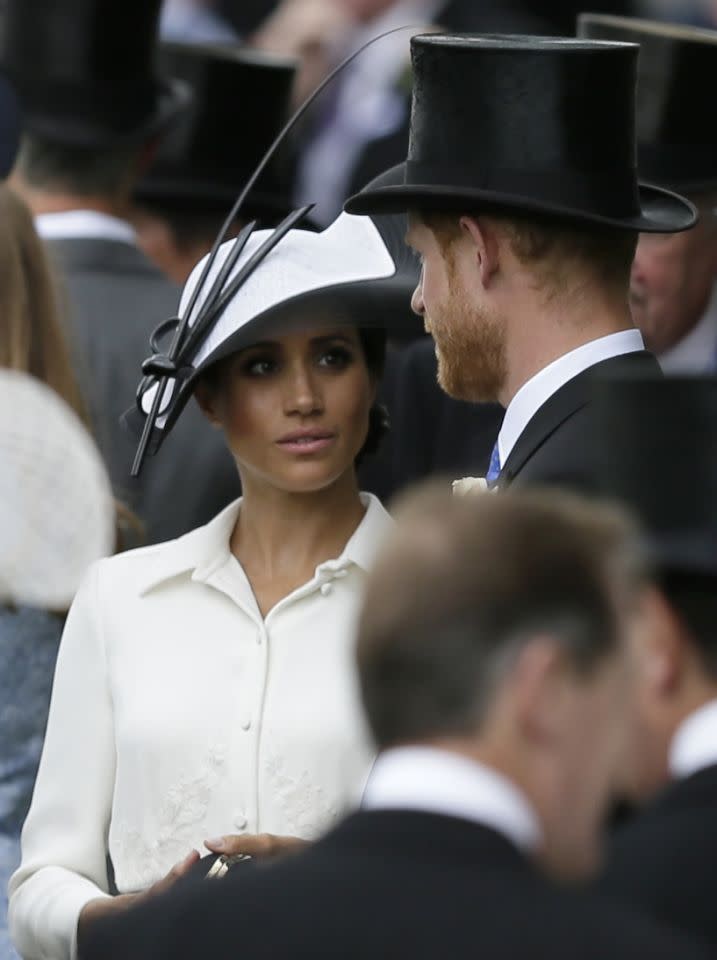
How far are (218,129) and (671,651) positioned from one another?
4.20 m

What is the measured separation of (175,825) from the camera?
3.62 meters

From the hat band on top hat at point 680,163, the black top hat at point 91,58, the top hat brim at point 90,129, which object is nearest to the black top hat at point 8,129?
the top hat brim at point 90,129

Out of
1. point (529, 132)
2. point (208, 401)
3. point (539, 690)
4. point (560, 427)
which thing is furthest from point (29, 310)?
point (539, 690)

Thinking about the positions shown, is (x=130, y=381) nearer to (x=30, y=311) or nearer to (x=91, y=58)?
(x=30, y=311)

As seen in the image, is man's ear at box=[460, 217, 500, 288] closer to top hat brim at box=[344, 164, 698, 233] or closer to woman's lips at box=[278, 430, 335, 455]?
top hat brim at box=[344, 164, 698, 233]

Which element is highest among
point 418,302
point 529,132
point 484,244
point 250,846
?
point 529,132

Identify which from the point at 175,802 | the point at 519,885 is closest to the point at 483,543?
the point at 519,885

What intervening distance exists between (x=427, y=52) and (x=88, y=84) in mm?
2395

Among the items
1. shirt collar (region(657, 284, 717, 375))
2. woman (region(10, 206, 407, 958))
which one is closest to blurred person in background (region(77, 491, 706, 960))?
woman (region(10, 206, 407, 958))

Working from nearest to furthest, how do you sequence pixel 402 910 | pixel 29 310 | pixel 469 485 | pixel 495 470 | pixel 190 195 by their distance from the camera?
1. pixel 402 910
2. pixel 469 485
3. pixel 495 470
4. pixel 29 310
5. pixel 190 195

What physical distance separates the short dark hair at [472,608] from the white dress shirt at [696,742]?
0.34m

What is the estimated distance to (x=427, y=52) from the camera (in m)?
3.83

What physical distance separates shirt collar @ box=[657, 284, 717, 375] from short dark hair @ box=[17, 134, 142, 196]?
4.56 feet

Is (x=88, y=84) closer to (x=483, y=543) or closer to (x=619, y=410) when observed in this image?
(x=619, y=410)
